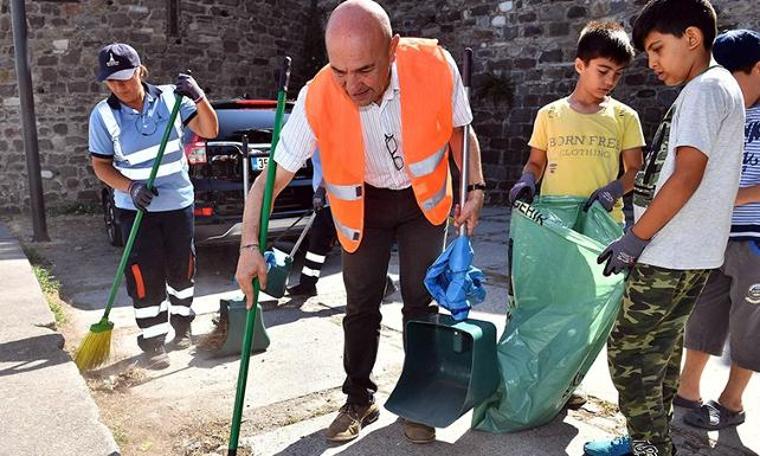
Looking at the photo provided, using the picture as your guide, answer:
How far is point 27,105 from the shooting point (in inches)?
266

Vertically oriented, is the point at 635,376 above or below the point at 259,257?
below

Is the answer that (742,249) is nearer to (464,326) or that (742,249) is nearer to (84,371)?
(464,326)

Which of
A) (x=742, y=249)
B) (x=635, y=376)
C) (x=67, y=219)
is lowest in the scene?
(x=67, y=219)

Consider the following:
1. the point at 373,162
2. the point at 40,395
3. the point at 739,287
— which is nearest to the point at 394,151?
the point at 373,162

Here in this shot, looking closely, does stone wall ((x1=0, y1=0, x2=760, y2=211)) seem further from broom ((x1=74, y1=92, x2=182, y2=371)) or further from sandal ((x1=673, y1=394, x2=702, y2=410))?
broom ((x1=74, y1=92, x2=182, y2=371))

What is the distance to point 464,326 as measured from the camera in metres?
2.23

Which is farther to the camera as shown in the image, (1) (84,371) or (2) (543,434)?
(1) (84,371)

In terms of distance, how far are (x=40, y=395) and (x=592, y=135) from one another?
2.72m

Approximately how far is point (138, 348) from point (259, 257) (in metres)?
1.97

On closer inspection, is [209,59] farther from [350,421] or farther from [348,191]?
[350,421]

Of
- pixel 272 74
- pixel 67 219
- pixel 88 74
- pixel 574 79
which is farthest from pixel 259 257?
pixel 272 74

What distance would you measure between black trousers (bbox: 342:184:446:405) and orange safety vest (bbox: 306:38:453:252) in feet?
0.40

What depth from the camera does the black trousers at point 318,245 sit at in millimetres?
4672

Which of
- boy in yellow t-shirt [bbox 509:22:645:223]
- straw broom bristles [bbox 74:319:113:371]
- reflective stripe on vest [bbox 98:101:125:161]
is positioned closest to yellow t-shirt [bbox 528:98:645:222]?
boy in yellow t-shirt [bbox 509:22:645:223]
